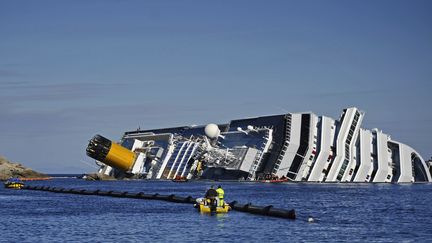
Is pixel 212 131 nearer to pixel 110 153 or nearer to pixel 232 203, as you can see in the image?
pixel 110 153

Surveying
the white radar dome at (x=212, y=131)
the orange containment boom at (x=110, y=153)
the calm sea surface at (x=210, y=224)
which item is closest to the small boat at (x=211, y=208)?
the calm sea surface at (x=210, y=224)

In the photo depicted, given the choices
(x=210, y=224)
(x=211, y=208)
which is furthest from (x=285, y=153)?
(x=210, y=224)

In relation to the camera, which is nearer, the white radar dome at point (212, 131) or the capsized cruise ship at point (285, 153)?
the capsized cruise ship at point (285, 153)

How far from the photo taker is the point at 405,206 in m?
78.1

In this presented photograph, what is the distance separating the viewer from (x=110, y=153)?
159875mm

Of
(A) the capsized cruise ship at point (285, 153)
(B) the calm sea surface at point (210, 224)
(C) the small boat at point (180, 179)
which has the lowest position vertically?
(B) the calm sea surface at point (210, 224)

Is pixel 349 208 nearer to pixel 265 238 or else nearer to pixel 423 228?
pixel 423 228

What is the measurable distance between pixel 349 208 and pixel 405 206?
691 centimetres

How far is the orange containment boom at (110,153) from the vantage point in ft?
512

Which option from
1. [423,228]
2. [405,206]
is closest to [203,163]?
[405,206]

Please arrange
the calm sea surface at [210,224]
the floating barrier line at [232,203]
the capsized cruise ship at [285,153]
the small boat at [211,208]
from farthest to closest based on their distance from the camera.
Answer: the capsized cruise ship at [285,153] → the small boat at [211,208] → the floating barrier line at [232,203] → the calm sea surface at [210,224]

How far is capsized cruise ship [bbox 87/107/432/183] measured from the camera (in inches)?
5438

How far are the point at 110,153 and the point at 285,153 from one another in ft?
133

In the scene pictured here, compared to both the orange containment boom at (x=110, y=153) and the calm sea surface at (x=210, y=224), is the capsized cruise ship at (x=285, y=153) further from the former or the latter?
the calm sea surface at (x=210, y=224)
